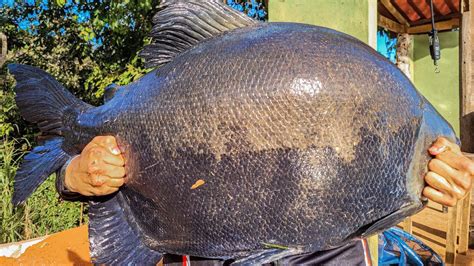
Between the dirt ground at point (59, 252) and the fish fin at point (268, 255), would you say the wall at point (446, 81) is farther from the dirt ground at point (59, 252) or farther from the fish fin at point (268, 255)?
the fish fin at point (268, 255)

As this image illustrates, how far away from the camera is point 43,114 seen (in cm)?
177

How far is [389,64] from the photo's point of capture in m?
1.39

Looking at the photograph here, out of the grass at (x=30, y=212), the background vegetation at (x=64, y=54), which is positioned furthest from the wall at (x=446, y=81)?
the grass at (x=30, y=212)

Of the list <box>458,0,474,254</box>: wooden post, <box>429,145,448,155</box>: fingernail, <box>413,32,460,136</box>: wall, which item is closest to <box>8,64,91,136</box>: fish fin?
<box>429,145,448,155</box>: fingernail

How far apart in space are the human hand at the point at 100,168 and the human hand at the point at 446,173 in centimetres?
97

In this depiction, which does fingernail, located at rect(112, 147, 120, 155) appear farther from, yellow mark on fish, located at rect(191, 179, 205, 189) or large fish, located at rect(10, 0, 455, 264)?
yellow mark on fish, located at rect(191, 179, 205, 189)

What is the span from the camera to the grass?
4.92m

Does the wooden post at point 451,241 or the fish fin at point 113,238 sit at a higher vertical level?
the fish fin at point 113,238

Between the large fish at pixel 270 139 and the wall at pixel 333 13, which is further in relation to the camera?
the wall at pixel 333 13

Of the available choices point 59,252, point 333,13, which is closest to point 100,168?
point 333,13

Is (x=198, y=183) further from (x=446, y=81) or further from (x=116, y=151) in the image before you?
(x=446, y=81)

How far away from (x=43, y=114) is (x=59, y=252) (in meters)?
3.20

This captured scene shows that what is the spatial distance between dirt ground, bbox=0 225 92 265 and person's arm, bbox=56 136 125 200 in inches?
125

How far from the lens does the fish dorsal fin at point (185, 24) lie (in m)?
1.48
